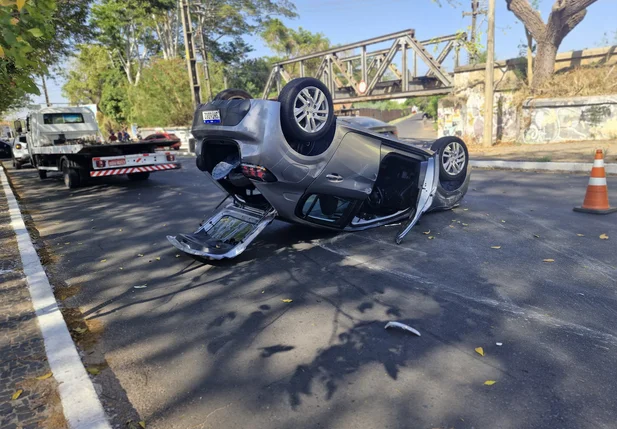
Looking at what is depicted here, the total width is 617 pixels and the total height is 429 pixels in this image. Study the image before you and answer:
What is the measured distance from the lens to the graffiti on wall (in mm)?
15852

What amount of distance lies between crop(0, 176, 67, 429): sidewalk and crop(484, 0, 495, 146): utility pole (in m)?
17.2

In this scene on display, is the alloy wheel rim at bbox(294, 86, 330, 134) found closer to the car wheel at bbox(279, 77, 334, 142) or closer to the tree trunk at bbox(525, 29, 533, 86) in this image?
the car wheel at bbox(279, 77, 334, 142)

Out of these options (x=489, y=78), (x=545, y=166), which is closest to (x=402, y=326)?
(x=545, y=166)

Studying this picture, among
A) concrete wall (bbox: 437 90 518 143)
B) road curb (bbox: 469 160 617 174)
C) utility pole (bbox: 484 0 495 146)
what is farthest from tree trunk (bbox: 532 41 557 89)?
road curb (bbox: 469 160 617 174)

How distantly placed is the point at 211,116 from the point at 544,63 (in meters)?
17.4

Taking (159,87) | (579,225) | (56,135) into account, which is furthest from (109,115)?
(579,225)

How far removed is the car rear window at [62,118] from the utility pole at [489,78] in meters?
15.1

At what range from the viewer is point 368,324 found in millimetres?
3414

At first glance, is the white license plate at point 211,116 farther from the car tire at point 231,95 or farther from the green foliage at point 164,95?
the green foliage at point 164,95

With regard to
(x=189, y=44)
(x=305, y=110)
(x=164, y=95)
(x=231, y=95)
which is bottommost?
(x=305, y=110)

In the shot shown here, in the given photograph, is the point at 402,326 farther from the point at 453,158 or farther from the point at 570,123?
the point at 570,123

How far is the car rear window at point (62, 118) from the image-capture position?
14.2 m

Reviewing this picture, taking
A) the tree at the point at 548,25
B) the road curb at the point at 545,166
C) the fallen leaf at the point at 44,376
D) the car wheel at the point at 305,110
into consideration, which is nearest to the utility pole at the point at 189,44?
the road curb at the point at 545,166

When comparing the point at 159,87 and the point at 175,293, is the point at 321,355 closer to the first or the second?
the point at 175,293
